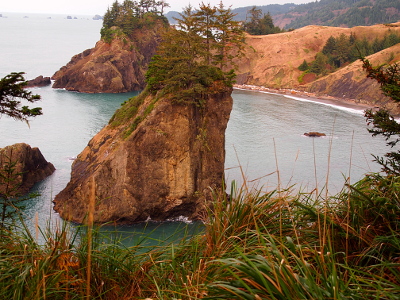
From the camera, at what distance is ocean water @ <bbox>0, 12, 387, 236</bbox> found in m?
26.1

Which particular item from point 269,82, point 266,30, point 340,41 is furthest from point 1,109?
point 266,30

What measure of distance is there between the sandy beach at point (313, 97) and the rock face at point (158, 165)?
114ft

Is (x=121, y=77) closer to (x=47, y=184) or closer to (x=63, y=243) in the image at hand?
(x=47, y=184)

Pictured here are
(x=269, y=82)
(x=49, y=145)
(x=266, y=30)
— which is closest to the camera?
(x=49, y=145)

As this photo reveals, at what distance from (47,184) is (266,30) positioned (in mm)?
74010

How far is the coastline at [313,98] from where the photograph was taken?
5384 centimetres

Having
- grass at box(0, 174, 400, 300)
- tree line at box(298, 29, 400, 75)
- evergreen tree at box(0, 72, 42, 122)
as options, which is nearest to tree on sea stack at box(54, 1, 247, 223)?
evergreen tree at box(0, 72, 42, 122)

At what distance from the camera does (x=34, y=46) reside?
101 metres

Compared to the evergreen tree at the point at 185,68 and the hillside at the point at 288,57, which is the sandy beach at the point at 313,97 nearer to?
the hillside at the point at 288,57

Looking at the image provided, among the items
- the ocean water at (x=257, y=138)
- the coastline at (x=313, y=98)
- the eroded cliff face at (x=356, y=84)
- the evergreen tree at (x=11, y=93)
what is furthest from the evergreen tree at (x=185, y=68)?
the eroded cliff face at (x=356, y=84)

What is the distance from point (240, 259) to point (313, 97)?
62576mm

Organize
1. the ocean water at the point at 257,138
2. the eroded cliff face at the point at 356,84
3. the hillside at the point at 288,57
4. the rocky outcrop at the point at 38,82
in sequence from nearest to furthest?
the ocean water at the point at 257,138 → the eroded cliff face at the point at 356,84 → the rocky outcrop at the point at 38,82 → the hillside at the point at 288,57

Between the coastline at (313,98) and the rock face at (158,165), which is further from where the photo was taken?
the coastline at (313,98)

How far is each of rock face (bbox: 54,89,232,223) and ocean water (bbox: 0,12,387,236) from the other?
1.23 meters
